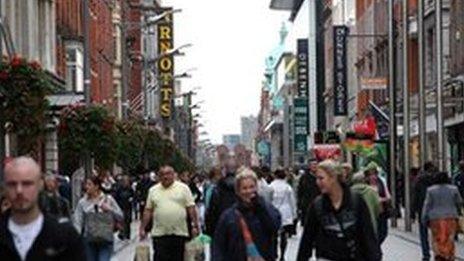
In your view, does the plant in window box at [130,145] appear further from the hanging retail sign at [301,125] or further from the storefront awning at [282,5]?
the storefront awning at [282,5]

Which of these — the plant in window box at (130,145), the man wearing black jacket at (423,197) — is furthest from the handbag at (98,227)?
the plant in window box at (130,145)

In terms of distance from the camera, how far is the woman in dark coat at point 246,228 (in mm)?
12766

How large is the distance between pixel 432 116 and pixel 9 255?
159ft

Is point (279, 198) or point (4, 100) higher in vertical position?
point (4, 100)

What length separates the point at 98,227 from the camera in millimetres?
17766

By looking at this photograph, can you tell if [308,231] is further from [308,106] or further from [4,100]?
[308,106]

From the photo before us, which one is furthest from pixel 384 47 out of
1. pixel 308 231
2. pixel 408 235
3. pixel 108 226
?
pixel 308 231

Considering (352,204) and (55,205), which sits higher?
(352,204)

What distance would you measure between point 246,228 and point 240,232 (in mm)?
76

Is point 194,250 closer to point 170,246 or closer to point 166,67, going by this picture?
point 170,246

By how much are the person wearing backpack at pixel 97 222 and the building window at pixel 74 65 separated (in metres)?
39.9

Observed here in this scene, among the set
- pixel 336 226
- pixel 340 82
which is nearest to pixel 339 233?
pixel 336 226

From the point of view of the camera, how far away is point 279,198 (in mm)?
27297

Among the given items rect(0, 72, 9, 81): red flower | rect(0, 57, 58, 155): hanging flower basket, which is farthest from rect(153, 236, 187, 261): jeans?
rect(0, 72, 9, 81): red flower
